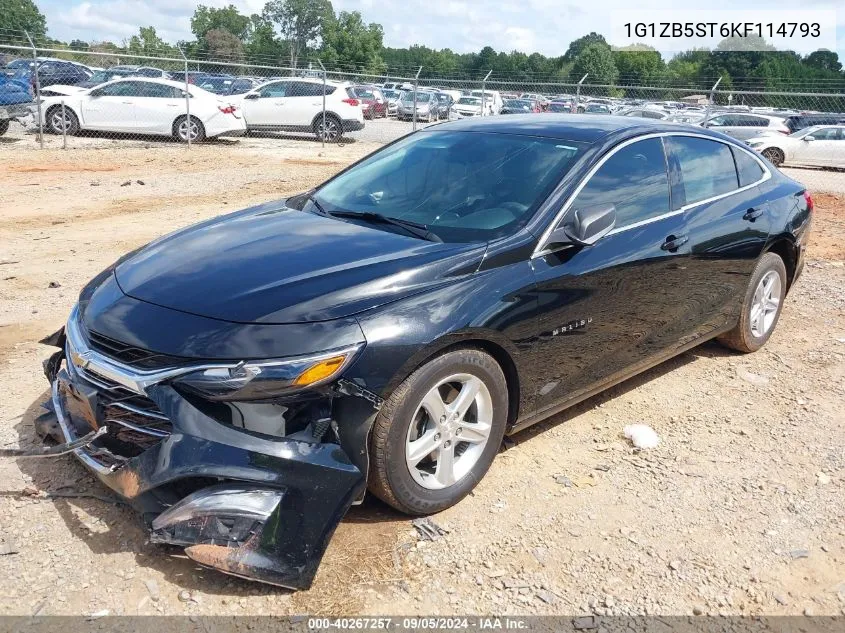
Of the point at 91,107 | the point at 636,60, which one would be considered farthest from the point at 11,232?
the point at 636,60

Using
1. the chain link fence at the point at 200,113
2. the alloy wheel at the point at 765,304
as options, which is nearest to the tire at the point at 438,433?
the alloy wheel at the point at 765,304

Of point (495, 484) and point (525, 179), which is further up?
point (525, 179)

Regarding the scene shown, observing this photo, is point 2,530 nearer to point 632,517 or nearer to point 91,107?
point 632,517

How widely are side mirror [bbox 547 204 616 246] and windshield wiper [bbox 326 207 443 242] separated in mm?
580

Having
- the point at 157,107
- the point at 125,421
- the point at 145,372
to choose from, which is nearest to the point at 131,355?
the point at 145,372

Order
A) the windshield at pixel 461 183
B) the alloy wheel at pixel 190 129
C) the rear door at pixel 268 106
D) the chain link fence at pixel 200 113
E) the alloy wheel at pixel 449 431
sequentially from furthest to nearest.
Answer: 1. the rear door at pixel 268 106
2. the alloy wheel at pixel 190 129
3. the chain link fence at pixel 200 113
4. the windshield at pixel 461 183
5. the alloy wheel at pixel 449 431

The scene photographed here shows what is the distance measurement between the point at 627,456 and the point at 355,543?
1652mm

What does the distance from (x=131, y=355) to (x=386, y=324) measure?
995mm

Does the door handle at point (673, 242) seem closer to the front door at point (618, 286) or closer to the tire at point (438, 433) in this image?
the front door at point (618, 286)

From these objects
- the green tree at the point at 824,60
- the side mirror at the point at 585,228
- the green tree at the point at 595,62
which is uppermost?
the green tree at the point at 824,60

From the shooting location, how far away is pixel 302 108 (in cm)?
2061

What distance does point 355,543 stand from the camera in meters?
3.17

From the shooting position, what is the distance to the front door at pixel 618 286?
3.73 m

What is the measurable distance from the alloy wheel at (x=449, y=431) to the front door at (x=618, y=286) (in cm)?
42
